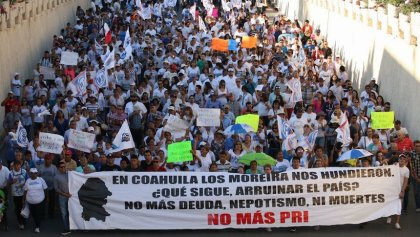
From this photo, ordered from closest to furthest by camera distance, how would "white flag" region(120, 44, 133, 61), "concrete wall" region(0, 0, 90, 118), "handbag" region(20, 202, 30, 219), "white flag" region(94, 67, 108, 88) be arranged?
"handbag" region(20, 202, 30, 219) → "white flag" region(94, 67, 108, 88) → "white flag" region(120, 44, 133, 61) → "concrete wall" region(0, 0, 90, 118)

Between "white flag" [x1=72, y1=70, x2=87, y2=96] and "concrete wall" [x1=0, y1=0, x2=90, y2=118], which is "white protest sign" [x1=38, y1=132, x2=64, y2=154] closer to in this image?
"white flag" [x1=72, y1=70, x2=87, y2=96]

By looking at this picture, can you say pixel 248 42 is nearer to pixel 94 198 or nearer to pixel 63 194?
pixel 94 198

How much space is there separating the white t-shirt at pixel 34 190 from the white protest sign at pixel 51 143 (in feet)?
3.96

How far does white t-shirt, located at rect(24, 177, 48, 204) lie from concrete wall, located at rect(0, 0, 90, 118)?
8.57 meters

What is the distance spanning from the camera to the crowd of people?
1861 centimetres

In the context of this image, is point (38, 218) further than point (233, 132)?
No

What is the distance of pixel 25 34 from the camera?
3081 centimetres

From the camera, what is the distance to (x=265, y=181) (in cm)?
1795

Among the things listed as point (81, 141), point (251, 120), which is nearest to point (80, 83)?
point (81, 141)

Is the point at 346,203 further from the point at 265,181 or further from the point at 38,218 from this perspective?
the point at 38,218

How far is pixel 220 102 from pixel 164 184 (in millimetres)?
6029

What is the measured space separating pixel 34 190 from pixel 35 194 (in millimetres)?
72

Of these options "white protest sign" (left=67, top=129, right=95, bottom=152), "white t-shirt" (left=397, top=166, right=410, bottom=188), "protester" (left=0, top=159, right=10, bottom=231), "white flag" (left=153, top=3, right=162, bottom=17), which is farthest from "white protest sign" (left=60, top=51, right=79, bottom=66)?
"white flag" (left=153, top=3, right=162, bottom=17)

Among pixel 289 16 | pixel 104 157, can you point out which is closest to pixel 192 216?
pixel 104 157
